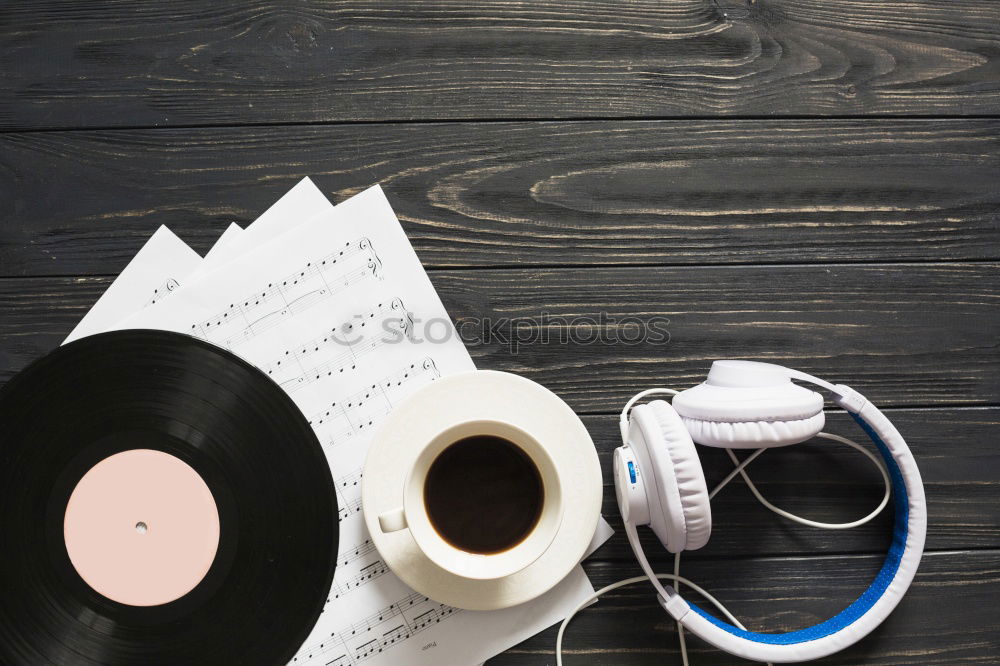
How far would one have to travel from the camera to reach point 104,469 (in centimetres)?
64

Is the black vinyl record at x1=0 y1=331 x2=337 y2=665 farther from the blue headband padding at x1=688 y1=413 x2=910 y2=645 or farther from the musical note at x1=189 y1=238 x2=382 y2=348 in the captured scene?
the blue headband padding at x1=688 y1=413 x2=910 y2=645

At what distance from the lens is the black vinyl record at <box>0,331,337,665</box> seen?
64 centimetres

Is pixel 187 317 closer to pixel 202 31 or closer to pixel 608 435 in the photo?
pixel 202 31

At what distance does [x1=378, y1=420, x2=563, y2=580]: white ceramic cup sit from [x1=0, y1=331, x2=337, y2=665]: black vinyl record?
0.09 meters

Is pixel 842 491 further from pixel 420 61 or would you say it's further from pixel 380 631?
pixel 420 61

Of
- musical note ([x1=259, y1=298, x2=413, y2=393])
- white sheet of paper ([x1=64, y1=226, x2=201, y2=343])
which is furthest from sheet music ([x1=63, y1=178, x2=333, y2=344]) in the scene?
musical note ([x1=259, y1=298, x2=413, y2=393])

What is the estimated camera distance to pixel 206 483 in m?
0.64

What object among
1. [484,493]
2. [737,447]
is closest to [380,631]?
[484,493]

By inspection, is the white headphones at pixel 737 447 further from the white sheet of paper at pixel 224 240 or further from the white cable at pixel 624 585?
the white sheet of paper at pixel 224 240

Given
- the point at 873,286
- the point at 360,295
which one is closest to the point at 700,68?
the point at 873,286

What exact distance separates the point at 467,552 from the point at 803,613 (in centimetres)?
35

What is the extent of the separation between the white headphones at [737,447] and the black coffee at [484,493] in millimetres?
87

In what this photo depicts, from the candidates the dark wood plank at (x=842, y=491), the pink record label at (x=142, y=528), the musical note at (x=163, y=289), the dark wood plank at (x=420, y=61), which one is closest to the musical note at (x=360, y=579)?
the pink record label at (x=142, y=528)

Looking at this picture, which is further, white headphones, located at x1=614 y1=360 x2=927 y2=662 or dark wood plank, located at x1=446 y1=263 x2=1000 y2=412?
dark wood plank, located at x1=446 y1=263 x2=1000 y2=412
